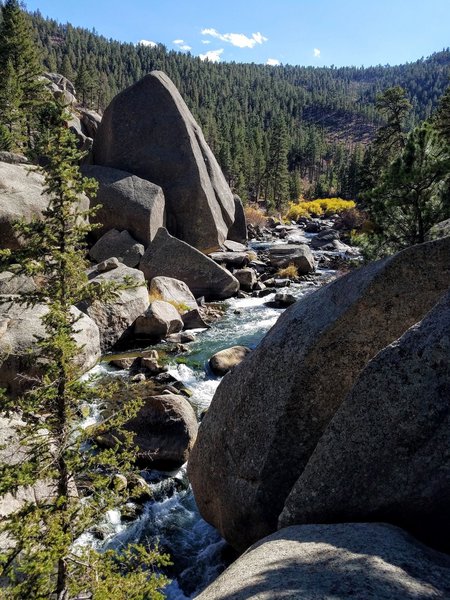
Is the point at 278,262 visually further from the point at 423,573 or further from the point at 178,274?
the point at 423,573

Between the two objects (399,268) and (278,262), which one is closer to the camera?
(399,268)

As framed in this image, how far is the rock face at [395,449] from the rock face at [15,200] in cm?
1791

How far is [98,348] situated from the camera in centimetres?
1702

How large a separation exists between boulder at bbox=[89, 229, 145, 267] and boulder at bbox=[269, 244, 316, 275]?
12080mm

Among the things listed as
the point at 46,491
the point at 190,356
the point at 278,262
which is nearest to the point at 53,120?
the point at 46,491

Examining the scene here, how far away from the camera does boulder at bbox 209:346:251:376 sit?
54.7 feet

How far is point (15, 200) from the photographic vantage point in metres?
20.8

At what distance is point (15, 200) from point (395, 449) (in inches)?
818

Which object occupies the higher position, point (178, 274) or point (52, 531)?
point (178, 274)

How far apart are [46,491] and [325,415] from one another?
597cm

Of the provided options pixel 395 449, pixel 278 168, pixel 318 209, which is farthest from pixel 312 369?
pixel 318 209

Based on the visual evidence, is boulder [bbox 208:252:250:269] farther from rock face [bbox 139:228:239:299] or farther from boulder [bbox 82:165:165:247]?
rock face [bbox 139:228:239:299]

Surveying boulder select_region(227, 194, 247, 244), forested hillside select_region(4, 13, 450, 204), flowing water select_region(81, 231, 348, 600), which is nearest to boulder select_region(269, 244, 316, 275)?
boulder select_region(227, 194, 247, 244)

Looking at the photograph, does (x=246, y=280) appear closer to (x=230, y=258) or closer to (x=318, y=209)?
(x=230, y=258)
